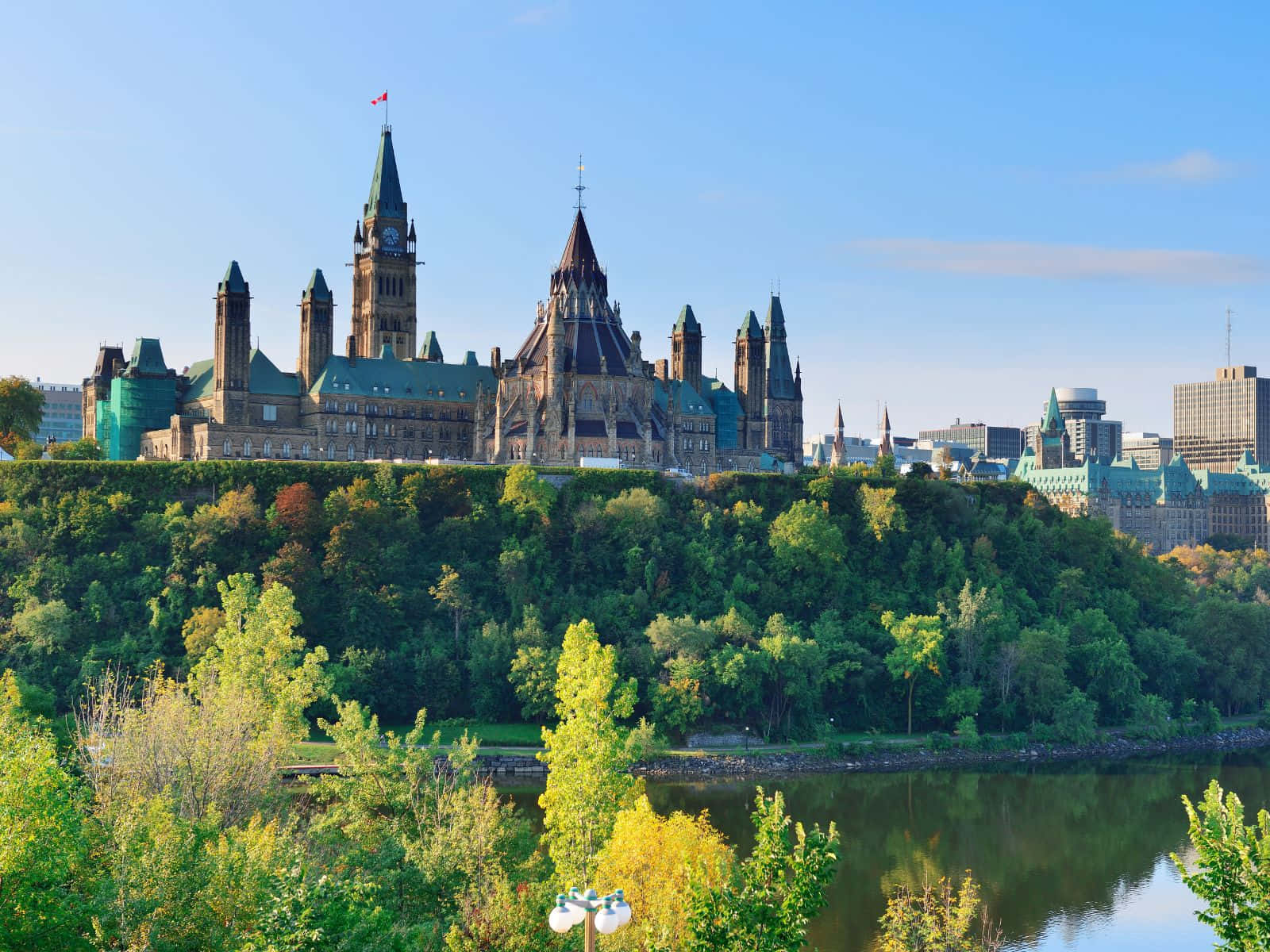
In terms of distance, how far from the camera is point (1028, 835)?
269ft

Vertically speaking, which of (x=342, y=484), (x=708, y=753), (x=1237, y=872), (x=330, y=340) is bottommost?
(x=708, y=753)

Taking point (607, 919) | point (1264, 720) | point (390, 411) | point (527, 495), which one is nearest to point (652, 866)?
point (607, 919)

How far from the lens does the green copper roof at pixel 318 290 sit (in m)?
142

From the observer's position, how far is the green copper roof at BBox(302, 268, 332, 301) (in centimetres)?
14250

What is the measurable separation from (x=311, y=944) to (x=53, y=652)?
Answer: 70992mm

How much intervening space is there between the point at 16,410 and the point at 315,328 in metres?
27.2

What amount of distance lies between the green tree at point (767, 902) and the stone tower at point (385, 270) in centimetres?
12515

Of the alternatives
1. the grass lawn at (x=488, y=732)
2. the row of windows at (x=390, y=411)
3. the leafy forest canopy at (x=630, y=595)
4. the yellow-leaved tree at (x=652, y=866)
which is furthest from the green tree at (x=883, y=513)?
the yellow-leaved tree at (x=652, y=866)

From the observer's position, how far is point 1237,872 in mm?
34062

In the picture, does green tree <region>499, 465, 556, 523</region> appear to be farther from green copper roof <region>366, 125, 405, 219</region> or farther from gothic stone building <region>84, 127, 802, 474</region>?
green copper roof <region>366, 125, 405, 219</region>

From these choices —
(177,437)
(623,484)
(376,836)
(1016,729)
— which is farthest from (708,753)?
(177,437)

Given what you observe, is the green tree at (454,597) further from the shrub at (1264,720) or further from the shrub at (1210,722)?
the shrub at (1264,720)

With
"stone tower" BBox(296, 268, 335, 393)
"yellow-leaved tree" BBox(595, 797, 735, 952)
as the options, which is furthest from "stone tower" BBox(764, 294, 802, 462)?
"yellow-leaved tree" BBox(595, 797, 735, 952)

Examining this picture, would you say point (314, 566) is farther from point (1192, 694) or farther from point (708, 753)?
point (1192, 694)
